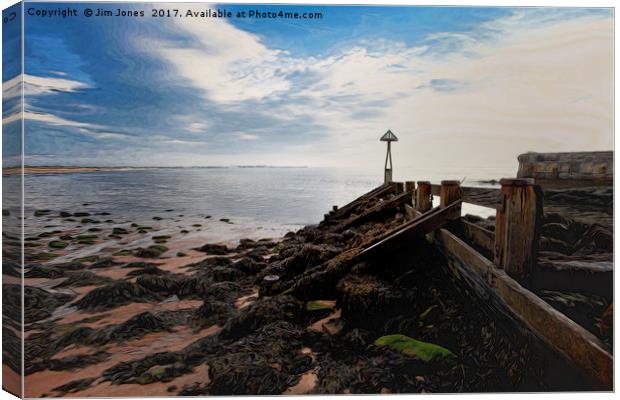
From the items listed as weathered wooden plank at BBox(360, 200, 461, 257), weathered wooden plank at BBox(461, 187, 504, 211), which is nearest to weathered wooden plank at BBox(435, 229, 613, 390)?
weathered wooden plank at BBox(461, 187, 504, 211)

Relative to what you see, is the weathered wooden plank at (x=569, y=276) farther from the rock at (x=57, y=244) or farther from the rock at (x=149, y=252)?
the rock at (x=57, y=244)

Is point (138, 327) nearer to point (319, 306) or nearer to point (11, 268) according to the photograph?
point (11, 268)

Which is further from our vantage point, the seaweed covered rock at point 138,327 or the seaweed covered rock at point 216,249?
the seaweed covered rock at point 216,249

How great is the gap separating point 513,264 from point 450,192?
1346mm

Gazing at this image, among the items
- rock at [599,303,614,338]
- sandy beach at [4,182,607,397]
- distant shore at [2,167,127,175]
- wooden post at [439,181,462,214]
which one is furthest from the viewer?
wooden post at [439,181,462,214]

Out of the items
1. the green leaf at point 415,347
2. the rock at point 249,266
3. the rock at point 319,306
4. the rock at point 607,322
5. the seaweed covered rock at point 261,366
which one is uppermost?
the rock at point 607,322

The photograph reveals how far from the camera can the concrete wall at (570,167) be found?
3529 mm

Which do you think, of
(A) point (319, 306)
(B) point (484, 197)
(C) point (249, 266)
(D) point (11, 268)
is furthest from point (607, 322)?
(D) point (11, 268)

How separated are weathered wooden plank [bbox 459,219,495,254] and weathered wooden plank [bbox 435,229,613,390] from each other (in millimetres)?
591

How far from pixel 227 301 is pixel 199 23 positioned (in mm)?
3193

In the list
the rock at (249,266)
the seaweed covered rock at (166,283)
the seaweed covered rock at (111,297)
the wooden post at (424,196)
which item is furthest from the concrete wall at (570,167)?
the seaweed covered rock at (111,297)

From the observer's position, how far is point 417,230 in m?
3.60

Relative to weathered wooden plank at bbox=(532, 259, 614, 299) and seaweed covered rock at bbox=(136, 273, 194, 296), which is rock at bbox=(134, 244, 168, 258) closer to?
seaweed covered rock at bbox=(136, 273, 194, 296)

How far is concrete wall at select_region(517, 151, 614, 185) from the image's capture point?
3529mm
